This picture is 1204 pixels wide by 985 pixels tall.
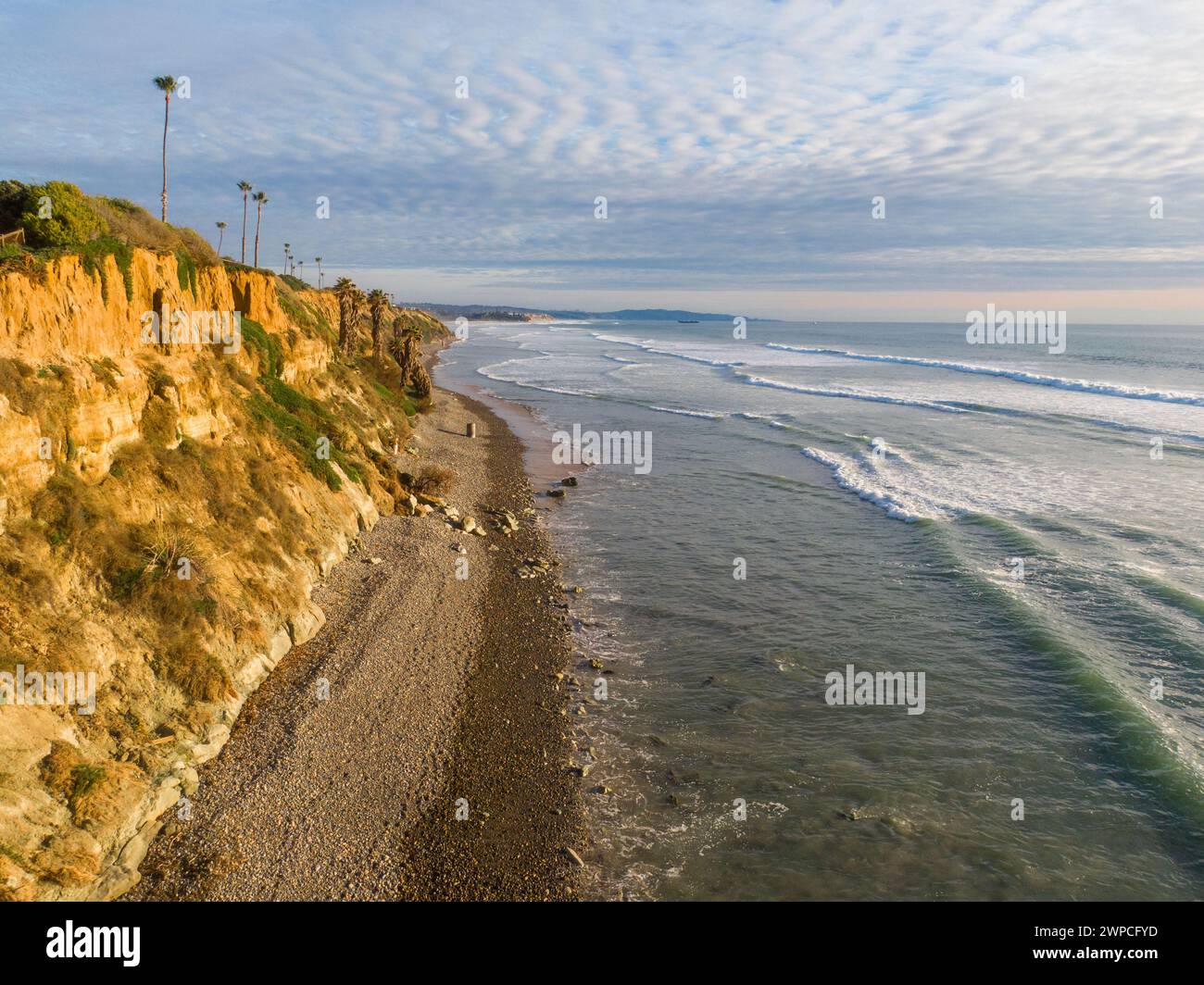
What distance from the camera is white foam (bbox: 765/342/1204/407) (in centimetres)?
6700

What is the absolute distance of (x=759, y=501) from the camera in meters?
35.3

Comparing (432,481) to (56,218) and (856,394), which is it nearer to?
(56,218)

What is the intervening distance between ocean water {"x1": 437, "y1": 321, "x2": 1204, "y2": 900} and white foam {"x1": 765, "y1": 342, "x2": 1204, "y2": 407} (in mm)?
23871

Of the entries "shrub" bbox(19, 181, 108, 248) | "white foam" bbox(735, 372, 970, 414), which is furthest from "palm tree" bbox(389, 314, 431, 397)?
"white foam" bbox(735, 372, 970, 414)

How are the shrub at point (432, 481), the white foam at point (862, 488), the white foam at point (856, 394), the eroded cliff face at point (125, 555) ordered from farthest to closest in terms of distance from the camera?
the white foam at point (856, 394) → the white foam at point (862, 488) → the shrub at point (432, 481) → the eroded cliff face at point (125, 555)

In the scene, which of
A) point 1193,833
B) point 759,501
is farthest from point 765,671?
point 759,501

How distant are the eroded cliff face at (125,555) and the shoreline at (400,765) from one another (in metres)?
0.77

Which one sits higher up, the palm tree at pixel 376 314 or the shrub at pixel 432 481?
the palm tree at pixel 376 314

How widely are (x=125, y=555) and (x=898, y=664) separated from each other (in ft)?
64.6

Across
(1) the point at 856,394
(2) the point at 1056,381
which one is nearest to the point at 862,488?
(1) the point at 856,394

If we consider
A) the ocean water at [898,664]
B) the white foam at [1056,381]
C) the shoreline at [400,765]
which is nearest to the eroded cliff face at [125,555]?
the shoreline at [400,765]

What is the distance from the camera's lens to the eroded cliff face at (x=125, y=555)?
11.4 meters

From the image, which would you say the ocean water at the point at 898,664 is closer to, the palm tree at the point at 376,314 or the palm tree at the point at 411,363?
the palm tree at the point at 411,363

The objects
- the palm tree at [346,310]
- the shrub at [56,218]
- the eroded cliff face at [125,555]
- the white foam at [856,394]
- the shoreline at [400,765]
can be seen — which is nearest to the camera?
the eroded cliff face at [125,555]
